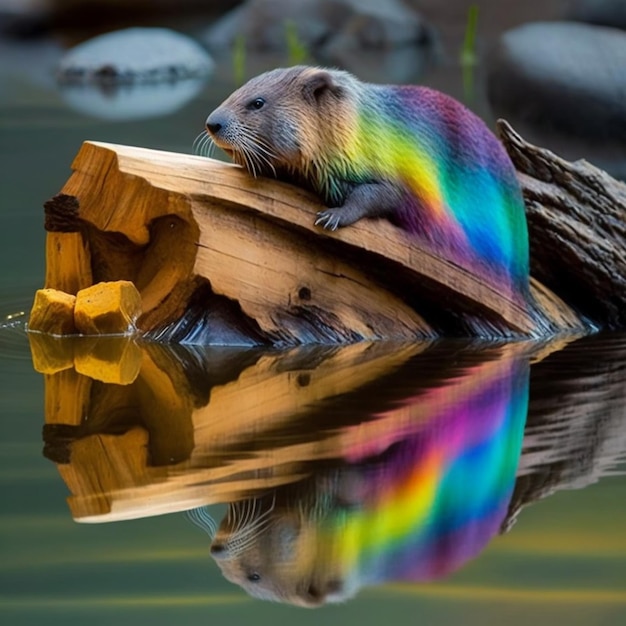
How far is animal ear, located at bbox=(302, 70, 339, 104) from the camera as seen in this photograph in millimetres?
3953

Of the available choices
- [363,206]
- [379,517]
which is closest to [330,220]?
[363,206]

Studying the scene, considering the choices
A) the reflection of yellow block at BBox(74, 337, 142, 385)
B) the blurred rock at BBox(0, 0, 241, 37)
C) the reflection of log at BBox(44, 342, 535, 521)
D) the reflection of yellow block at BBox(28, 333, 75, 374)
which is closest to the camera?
the reflection of log at BBox(44, 342, 535, 521)

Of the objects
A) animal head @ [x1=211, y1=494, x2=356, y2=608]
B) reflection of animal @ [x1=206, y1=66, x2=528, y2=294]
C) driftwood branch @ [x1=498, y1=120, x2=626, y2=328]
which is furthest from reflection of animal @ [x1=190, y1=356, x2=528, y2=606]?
driftwood branch @ [x1=498, y1=120, x2=626, y2=328]

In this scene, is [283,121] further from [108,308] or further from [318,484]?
[318,484]

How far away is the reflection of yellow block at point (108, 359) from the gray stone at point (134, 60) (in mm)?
8912

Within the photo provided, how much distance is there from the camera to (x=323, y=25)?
50.3ft

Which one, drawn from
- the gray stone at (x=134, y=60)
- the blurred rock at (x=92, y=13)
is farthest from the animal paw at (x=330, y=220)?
the blurred rock at (x=92, y=13)

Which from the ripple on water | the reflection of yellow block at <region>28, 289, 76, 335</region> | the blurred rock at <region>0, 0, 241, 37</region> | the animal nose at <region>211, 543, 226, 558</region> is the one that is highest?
the animal nose at <region>211, 543, 226, 558</region>

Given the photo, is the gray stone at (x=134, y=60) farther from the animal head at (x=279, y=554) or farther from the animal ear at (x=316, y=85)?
the animal head at (x=279, y=554)

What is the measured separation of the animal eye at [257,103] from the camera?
12.9ft

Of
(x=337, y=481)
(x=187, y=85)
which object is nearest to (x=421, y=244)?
(x=337, y=481)

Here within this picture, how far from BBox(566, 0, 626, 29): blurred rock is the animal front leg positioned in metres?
7.61

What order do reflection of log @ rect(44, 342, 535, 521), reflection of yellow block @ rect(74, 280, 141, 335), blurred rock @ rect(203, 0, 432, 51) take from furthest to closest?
blurred rock @ rect(203, 0, 432, 51) < reflection of yellow block @ rect(74, 280, 141, 335) < reflection of log @ rect(44, 342, 535, 521)

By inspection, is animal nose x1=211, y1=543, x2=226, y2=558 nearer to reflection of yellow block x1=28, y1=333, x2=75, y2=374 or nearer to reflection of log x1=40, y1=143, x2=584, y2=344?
reflection of yellow block x1=28, y1=333, x2=75, y2=374
